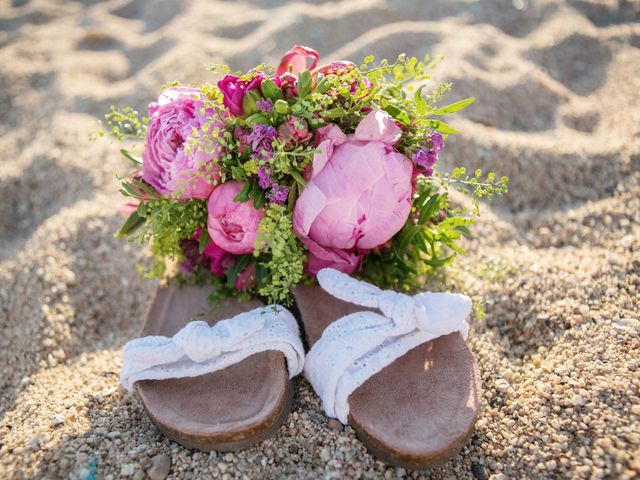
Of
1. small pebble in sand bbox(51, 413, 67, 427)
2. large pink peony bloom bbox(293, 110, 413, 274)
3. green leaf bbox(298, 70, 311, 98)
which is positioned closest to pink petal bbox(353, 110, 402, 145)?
large pink peony bloom bbox(293, 110, 413, 274)

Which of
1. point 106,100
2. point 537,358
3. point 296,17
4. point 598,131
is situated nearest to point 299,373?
point 537,358

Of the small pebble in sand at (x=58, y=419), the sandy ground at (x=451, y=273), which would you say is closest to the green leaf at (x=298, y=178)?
the sandy ground at (x=451, y=273)

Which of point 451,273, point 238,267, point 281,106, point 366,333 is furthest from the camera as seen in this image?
point 451,273

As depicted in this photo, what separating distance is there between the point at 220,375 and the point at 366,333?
12.3 inches

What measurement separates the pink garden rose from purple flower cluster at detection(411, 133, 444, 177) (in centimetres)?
32

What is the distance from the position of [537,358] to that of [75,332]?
116 cm

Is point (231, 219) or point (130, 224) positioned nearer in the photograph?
point (231, 219)

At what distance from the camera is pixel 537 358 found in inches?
46.8

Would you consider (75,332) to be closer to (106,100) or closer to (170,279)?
(170,279)

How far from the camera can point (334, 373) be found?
102cm

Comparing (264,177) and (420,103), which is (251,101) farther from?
(420,103)

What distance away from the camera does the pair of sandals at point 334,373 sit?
0.99m

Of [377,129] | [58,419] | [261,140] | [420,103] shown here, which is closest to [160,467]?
[58,419]

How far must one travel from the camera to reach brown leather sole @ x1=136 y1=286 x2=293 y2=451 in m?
0.99
